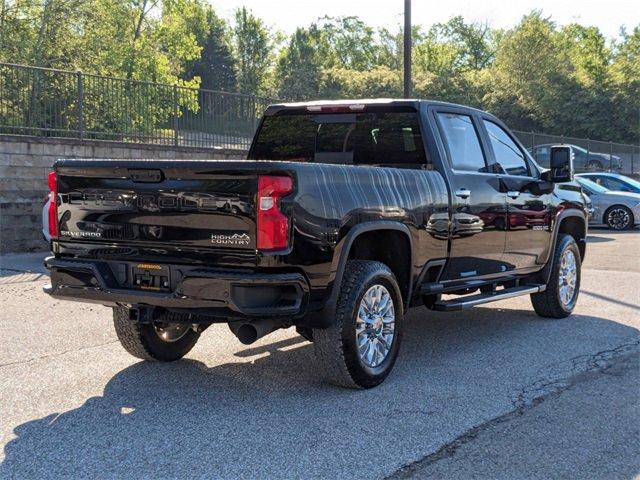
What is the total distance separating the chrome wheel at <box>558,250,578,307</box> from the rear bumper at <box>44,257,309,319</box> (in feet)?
13.3

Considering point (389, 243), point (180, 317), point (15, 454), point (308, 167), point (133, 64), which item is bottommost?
point (15, 454)

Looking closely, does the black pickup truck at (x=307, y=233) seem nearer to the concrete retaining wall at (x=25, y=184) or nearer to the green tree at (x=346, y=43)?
the concrete retaining wall at (x=25, y=184)

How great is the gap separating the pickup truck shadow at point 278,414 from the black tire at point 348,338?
112 mm

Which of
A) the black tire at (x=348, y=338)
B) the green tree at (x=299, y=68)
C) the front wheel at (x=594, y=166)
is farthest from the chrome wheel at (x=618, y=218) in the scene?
the green tree at (x=299, y=68)

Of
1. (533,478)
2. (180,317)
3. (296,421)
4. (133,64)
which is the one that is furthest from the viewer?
(133,64)

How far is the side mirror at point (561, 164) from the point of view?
7.23 meters

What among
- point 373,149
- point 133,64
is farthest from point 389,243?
point 133,64

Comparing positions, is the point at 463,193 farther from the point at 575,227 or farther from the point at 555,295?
the point at 575,227

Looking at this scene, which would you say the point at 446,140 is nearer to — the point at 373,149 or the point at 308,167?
the point at 373,149

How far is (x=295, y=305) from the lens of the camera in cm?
451

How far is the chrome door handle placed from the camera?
6.11m

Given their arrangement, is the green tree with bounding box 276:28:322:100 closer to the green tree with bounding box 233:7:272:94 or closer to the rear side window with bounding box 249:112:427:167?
the green tree with bounding box 233:7:272:94

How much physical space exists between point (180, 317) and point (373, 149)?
2.36 m

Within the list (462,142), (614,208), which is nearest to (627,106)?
(614,208)
